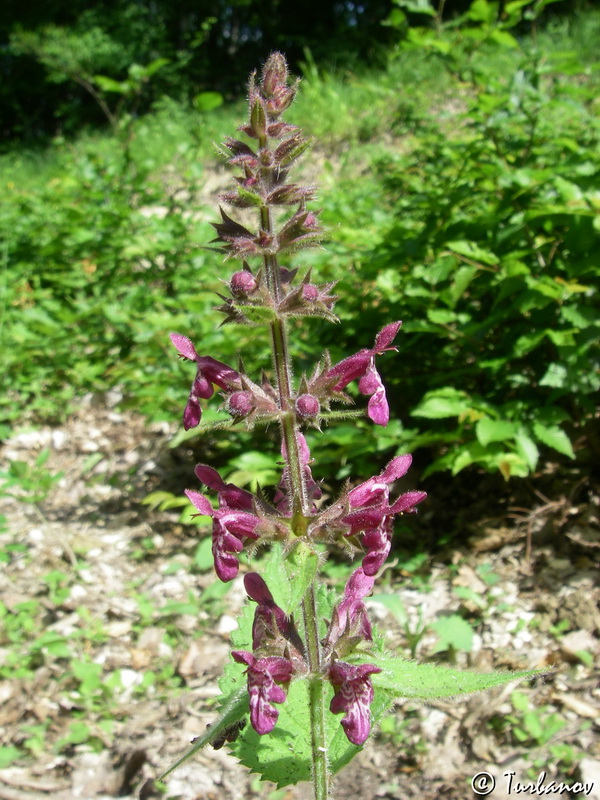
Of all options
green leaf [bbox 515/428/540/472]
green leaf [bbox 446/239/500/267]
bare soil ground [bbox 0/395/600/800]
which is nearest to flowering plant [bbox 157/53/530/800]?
bare soil ground [bbox 0/395/600/800]

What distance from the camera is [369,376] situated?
1.61m

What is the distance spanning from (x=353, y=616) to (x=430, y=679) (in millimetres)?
283

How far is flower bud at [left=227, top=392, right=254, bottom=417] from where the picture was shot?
1513 mm

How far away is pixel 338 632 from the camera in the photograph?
5.84ft

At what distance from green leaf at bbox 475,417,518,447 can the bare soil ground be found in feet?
2.14

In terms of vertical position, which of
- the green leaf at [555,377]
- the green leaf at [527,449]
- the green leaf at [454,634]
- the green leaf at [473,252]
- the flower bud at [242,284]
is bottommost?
the green leaf at [454,634]

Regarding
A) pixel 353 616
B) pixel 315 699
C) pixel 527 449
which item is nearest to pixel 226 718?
pixel 315 699

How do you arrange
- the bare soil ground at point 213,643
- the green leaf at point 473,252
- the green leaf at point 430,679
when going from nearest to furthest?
the green leaf at point 430,679, the bare soil ground at point 213,643, the green leaf at point 473,252

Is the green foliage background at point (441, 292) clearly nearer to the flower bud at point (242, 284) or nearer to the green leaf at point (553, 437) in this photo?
the green leaf at point (553, 437)

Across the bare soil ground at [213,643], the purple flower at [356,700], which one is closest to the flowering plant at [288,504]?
the purple flower at [356,700]

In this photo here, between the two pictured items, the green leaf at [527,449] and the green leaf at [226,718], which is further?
the green leaf at [527,449]

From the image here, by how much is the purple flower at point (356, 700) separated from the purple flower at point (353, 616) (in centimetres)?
15

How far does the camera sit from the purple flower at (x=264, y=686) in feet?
4.83

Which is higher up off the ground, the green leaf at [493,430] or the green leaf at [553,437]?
the green leaf at [493,430]
